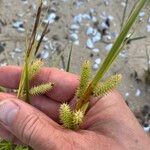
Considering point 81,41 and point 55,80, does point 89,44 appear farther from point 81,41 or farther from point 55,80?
point 55,80

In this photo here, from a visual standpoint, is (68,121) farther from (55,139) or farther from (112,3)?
(112,3)

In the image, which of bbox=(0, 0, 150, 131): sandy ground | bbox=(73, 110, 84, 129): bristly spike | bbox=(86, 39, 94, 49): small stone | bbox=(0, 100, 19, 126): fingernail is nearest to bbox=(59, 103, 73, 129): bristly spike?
bbox=(73, 110, 84, 129): bristly spike

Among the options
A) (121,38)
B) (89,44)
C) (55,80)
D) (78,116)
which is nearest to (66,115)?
(78,116)

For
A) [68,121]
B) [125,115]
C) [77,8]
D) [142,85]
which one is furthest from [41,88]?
[77,8]

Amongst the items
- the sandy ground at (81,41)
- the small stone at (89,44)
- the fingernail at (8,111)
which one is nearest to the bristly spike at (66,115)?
the fingernail at (8,111)

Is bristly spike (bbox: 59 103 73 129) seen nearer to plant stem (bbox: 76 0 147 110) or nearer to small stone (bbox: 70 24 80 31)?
plant stem (bbox: 76 0 147 110)

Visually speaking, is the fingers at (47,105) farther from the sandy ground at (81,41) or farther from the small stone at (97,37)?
the small stone at (97,37)

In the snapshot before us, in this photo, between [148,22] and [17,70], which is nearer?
[17,70]
